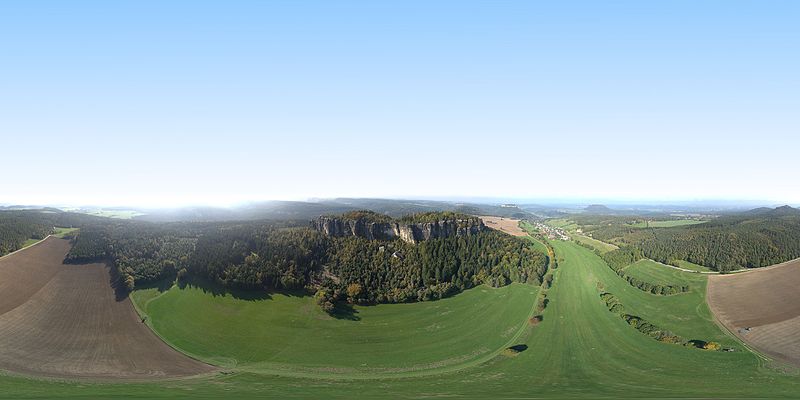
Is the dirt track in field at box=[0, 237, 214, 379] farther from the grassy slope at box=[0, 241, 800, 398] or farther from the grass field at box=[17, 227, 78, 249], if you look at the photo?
the grass field at box=[17, 227, 78, 249]

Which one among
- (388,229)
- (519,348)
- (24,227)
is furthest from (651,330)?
(24,227)

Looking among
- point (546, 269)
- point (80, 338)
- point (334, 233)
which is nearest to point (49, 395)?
point (80, 338)

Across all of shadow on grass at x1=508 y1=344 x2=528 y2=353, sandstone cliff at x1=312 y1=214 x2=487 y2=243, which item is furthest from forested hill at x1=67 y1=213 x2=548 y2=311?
shadow on grass at x1=508 y1=344 x2=528 y2=353

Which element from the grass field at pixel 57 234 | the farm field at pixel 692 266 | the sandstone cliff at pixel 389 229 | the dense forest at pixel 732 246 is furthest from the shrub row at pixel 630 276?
the grass field at pixel 57 234

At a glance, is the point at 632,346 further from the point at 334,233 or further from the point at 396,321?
the point at 334,233

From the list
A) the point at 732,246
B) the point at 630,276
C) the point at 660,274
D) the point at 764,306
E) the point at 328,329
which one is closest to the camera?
the point at 328,329

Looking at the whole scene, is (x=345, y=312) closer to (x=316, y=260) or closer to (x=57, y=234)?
(x=316, y=260)
